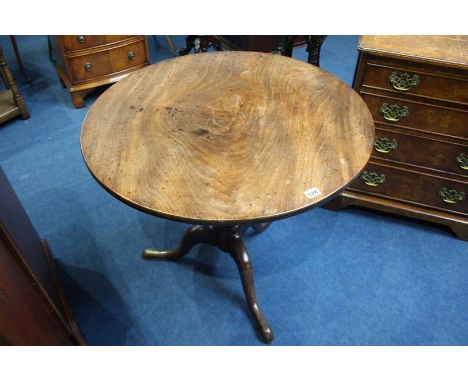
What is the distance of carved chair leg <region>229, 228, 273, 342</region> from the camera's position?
1490mm

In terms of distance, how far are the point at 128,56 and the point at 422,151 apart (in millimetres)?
2113

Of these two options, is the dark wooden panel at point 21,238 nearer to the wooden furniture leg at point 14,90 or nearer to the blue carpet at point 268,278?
the blue carpet at point 268,278

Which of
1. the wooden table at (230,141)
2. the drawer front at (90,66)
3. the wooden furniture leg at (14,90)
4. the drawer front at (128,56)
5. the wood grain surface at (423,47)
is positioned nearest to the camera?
the wooden table at (230,141)

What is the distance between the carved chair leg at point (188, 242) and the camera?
5.27ft

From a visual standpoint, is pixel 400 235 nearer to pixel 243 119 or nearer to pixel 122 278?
pixel 243 119

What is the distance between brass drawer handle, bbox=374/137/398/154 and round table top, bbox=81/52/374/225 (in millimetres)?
513

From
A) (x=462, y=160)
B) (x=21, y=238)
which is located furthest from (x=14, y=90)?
(x=462, y=160)

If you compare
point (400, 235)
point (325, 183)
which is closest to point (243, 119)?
point (325, 183)

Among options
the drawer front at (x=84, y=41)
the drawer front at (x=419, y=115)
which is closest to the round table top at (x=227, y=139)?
the drawer front at (x=419, y=115)

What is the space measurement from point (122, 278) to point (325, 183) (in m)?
1.14

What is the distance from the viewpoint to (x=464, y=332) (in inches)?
60.2

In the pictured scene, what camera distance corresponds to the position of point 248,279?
4.95ft

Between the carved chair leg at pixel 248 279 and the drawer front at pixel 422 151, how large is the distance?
82 centimetres

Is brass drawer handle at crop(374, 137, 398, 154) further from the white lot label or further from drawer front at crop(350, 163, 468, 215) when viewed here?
the white lot label
